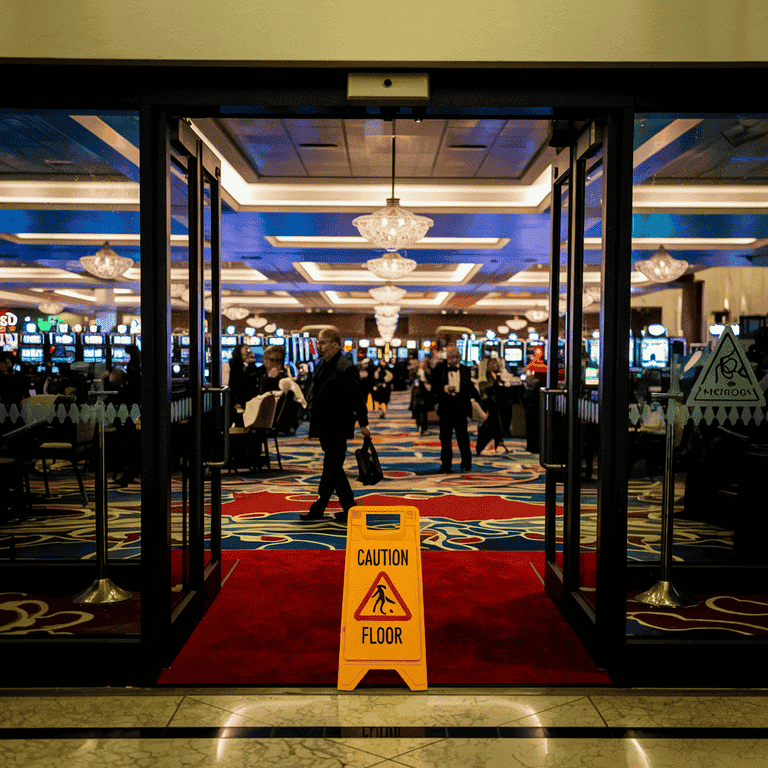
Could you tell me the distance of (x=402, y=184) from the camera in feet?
31.6

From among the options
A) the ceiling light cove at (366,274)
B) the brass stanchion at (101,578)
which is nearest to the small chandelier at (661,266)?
the ceiling light cove at (366,274)

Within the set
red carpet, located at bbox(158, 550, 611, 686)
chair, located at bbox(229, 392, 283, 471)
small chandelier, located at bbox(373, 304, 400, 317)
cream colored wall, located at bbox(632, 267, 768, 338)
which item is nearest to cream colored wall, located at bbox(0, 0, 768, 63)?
red carpet, located at bbox(158, 550, 611, 686)

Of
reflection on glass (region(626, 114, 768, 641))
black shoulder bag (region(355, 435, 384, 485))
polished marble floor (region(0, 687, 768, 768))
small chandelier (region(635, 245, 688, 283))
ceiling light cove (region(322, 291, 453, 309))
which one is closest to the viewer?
polished marble floor (region(0, 687, 768, 768))

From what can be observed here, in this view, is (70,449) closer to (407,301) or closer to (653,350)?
(653,350)

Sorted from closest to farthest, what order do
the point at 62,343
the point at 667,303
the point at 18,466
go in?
1. the point at 18,466
2. the point at 62,343
3. the point at 667,303

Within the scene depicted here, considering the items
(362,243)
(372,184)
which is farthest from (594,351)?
(362,243)

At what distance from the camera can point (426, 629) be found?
3.49 meters

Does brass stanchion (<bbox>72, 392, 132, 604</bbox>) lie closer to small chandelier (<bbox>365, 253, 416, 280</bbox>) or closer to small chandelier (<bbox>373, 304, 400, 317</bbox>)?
small chandelier (<bbox>365, 253, 416, 280</bbox>)

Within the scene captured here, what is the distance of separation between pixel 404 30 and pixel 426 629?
264 cm

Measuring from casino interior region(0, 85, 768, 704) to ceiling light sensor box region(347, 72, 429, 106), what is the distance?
114 mm

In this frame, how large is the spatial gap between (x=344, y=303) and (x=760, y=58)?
909 inches

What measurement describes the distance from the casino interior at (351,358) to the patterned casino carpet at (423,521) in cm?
4

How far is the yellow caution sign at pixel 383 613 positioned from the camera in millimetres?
2818

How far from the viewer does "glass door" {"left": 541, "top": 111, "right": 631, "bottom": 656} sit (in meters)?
2.96
